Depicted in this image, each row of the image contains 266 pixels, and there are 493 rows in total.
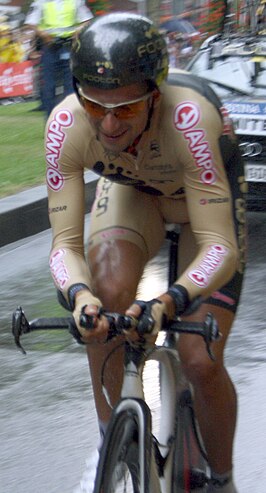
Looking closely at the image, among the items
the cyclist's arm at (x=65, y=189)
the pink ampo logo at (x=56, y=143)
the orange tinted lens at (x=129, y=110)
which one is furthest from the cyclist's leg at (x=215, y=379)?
the orange tinted lens at (x=129, y=110)

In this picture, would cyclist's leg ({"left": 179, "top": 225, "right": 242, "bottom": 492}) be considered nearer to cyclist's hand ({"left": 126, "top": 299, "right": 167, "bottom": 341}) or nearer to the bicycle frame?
the bicycle frame

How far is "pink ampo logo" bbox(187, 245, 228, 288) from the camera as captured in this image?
11.2 ft

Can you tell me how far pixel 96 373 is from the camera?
365 centimetres

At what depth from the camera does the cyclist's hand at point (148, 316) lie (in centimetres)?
311

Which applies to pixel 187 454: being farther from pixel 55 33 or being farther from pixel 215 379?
pixel 55 33

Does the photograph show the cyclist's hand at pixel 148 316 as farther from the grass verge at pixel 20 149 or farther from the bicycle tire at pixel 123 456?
the grass verge at pixel 20 149

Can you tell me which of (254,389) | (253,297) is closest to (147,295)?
(253,297)


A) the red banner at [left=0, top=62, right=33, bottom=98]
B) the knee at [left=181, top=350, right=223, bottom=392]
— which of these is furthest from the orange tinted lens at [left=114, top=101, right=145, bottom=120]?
the red banner at [left=0, top=62, right=33, bottom=98]

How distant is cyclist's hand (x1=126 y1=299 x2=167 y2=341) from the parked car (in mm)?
6226

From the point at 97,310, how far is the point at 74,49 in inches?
29.0

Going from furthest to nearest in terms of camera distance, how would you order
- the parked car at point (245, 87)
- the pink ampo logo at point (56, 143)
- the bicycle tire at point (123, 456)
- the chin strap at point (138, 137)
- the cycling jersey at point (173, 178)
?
the parked car at point (245, 87), the pink ampo logo at point (56, 143), the cycling jersey at point (173, 178), the chin strap at point (138, 137), the bicycle tire at point (123, 456)

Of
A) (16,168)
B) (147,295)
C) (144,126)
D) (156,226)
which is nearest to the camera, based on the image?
(144,126)

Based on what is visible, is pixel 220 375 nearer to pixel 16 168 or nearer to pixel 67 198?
pixel 67 198

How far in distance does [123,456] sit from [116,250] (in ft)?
2.56
